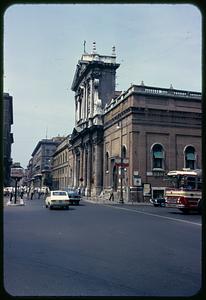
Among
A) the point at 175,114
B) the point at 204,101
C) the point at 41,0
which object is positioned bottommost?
the point at 204,101

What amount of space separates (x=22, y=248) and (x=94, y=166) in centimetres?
4464

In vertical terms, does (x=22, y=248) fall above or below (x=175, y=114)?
below

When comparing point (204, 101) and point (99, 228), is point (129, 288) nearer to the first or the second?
point (204, 101)

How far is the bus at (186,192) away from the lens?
910 inches

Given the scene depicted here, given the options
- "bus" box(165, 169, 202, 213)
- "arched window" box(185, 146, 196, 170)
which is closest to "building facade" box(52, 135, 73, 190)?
"arched window" box(185, 146, 196, 170)

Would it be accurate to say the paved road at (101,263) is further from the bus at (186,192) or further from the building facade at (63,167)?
the building facade at (63,167)

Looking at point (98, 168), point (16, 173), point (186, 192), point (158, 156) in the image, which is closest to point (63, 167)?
point (98, 168)

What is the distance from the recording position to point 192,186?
23.7m

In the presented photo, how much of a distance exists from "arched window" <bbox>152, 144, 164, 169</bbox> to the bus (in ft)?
50.2

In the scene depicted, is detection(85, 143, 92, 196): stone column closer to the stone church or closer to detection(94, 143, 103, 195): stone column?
detection(94, 143, 103, 195): stone column

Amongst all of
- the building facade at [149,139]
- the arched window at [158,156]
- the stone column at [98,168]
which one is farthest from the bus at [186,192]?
the stone column at [98,168]

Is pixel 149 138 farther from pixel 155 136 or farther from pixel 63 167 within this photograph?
pixel 63 167

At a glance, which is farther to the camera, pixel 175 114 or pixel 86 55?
pixel 86 55

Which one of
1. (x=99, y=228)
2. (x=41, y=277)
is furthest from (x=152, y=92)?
(x=41, y=277)
